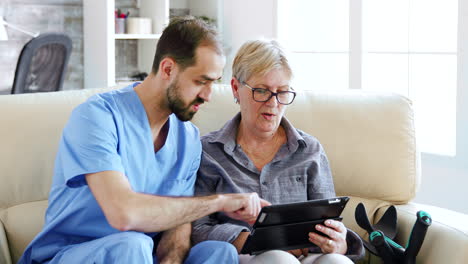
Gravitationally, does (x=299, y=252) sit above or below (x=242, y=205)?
below

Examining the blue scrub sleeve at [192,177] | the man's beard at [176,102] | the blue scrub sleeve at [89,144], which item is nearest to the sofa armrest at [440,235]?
the blue scrub sleeve at [192,177]

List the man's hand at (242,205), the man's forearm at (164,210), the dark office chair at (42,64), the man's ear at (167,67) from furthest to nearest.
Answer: the dark office chair at (42,64) < the man's ear at (167,67) < the man's hand at (242,205) < the man's forearm at (164,210)

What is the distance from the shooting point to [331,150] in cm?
222

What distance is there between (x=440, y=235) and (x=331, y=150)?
0.47 meters

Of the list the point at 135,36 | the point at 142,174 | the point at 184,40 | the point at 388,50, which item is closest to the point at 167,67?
the point at 184,40

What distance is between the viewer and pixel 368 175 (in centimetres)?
221

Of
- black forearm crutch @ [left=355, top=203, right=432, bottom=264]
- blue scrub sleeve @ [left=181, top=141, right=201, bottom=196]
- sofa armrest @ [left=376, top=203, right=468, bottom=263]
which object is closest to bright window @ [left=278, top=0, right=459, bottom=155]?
sofa armrest @ [left=376, top=203, right=468, bottom=263]

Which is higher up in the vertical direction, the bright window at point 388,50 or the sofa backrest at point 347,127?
the bright window at point 388,50

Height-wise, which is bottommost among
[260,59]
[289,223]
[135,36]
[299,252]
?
[299,252]

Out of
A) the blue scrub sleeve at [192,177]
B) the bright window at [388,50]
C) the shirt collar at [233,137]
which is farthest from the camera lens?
the bright window at [388,50]

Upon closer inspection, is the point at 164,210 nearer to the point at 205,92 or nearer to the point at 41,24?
the point at 205,92

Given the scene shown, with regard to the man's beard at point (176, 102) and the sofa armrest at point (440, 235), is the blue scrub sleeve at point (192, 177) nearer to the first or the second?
the man's beard at point (176, 102)

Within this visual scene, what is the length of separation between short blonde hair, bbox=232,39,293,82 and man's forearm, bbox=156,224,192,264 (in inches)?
19.6

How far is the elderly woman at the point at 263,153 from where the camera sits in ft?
6.43
